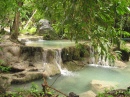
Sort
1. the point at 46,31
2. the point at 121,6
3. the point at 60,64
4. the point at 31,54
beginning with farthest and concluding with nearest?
1. the point at 46,31
2. the point at 60,64
3. the point at 31,54
4. the point at 121,6

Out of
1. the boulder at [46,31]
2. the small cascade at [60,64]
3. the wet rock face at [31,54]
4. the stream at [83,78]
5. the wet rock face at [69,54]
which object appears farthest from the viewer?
the boulder at [46,31]

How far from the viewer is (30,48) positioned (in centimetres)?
999

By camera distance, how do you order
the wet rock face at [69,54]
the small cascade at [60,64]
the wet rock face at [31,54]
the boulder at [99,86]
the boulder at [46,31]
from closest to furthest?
the boulder at [99,86] → the wet rock face at [31,54] → the small cascade at [60,64] → the wet rock face at [69,54] → the boulder at [46,31]

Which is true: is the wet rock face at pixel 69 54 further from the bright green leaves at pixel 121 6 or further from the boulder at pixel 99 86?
the bright green leaves at pixel 121 6

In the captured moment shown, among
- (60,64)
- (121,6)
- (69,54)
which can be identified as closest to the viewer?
(121,6)

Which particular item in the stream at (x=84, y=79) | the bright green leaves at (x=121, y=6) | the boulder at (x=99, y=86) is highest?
the bright green leaves at (x=121, y=6)

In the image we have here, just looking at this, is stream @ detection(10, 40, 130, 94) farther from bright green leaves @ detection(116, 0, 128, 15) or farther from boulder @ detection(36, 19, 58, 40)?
boulder @ detection(36, 19, 58, 40)

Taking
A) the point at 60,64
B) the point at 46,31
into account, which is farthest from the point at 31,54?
the point at 46,31

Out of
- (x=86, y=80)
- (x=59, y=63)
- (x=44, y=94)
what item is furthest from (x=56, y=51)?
(x=44, y=94)

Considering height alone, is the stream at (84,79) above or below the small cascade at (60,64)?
below

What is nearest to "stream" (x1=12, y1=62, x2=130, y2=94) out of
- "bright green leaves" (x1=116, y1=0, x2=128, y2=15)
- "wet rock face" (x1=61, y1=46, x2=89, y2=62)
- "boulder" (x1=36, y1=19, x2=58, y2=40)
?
"wet rock face" (x1=61, y1=46, x2=89, y2=62)

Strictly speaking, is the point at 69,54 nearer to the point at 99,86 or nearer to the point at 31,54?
the point at 31,54

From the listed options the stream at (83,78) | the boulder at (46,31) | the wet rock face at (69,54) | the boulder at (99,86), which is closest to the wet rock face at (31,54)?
the stream at (83,78)

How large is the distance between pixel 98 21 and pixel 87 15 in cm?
25
